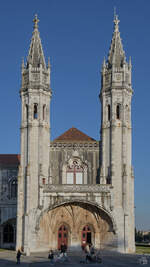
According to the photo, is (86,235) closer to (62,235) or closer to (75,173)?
(62,235)

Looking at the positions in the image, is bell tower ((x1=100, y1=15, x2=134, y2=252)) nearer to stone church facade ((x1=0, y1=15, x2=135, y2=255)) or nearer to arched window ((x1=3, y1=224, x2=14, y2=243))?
stone church facade ((x1=0, y1=15, x2=135, y2=255))

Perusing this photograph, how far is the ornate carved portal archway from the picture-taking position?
4519 centimetres

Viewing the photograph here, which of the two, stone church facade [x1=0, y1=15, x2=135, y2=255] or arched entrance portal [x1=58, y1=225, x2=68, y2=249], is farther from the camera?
arched entrance portal [x1=58, y1=225, x2=68, y2=249]

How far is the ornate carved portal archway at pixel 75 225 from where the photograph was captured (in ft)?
148

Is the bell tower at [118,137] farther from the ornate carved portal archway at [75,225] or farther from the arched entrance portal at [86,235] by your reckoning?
the arched entrance portal at [86,235]

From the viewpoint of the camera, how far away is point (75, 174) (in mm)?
47125

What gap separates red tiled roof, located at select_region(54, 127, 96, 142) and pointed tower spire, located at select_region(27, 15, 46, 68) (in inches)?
308

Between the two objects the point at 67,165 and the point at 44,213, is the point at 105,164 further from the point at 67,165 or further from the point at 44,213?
the point at 44,213

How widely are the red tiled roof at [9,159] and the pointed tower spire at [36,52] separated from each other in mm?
12154

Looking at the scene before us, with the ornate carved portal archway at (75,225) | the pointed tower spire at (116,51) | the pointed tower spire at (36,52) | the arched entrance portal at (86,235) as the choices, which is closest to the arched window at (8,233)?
the ornate carved portal archway at (75,225)

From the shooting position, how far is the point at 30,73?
47.4 m

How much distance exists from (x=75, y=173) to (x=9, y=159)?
12.3 meters

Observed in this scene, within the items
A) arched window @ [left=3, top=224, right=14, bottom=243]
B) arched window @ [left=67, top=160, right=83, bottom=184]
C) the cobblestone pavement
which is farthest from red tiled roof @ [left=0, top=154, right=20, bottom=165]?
the cobblestone pavement

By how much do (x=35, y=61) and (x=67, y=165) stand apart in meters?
11.5
